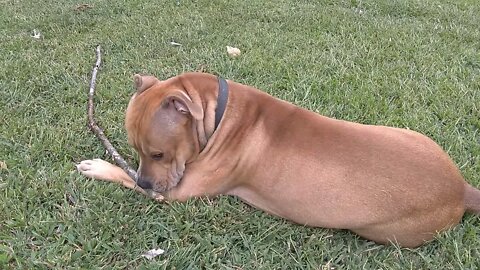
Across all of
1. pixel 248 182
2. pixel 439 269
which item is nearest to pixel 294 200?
pixel 248 182

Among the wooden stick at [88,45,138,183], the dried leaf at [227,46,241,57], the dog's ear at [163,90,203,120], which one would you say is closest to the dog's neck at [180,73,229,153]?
the dog's ear at [163,90,203,120]

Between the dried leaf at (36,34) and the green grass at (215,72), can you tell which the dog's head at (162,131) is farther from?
the dried leaf at (36,34)

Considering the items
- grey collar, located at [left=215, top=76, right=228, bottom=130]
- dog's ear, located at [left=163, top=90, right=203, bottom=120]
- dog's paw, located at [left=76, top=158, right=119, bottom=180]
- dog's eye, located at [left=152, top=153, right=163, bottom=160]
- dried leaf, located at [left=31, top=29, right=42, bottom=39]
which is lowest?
dried leaf, located at [left=31, top=29, right=42, bottom=39]

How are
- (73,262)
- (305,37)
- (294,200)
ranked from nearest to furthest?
(73,262), (294,200), (305,37)

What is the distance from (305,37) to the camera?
633 cm

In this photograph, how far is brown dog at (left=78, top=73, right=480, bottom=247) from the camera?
→ 3209 millimetres

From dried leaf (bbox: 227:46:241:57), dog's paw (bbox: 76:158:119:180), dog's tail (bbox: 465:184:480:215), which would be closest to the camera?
dog's tail (bbox: 465:184:480:215)

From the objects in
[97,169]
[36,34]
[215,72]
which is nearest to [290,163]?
[97,169]

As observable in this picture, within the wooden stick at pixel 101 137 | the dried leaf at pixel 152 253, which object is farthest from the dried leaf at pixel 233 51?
the dried leaf at pixel 152 253

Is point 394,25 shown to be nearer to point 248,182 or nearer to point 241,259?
point 248,182

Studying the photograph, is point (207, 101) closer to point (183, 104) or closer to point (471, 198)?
point (183, 104)

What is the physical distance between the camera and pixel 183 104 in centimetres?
323

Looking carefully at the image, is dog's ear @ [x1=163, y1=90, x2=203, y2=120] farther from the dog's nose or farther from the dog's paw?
the dog's paw

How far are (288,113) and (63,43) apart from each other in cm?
336
